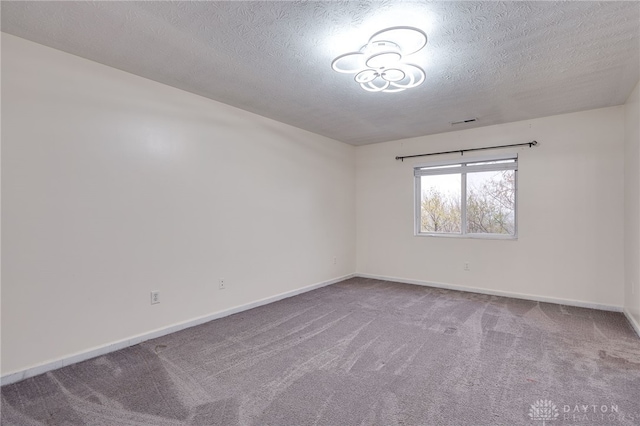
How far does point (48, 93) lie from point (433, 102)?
344 centimetres

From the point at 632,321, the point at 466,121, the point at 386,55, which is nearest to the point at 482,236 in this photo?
the point at 466,121

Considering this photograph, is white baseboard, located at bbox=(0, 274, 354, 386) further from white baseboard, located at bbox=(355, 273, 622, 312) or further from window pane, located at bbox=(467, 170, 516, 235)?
window pane, located at bbox=(467, 170, 516, 235)

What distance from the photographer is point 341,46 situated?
90.4 inches

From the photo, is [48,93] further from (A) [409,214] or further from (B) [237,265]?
(A) [409,214]

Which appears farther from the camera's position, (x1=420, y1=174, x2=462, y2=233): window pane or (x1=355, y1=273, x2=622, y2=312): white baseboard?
(x1=420, y1=174, x2=462, y2=233): window pane

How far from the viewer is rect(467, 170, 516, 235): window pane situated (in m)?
4.41

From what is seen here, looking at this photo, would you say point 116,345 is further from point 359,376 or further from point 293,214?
point 293,214

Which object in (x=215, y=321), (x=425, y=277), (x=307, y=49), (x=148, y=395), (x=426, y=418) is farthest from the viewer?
(x=425, y=277)

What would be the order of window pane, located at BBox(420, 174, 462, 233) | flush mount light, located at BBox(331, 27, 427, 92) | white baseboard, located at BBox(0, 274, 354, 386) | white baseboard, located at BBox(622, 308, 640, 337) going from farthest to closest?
window pane, located at BBox(420, 174, 462, 233)
white baseboard, located at BBox(622, 308, 640, 337)
white baseboard, located at BBox(0, 274, 354, 386)
flush mount light, located at BBox(331, 27, 427, 92)

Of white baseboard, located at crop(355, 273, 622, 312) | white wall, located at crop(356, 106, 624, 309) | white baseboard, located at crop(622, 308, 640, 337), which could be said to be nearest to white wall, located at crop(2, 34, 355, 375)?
white baseboard, located at crop(355, 273, 622, 312)

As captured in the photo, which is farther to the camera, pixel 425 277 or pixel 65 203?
pixel 425 277

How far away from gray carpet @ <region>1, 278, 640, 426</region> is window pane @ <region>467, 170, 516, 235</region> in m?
1.38

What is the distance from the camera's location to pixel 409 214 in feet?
17.0

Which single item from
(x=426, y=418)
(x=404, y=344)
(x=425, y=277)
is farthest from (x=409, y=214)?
(x=426, y=418)
